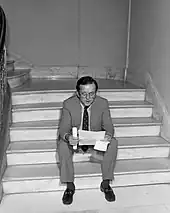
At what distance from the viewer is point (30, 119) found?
3.02 metres

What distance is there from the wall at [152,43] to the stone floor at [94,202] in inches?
37.6

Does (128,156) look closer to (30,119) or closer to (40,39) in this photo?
(30,119)

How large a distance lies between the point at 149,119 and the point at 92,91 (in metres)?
1.13

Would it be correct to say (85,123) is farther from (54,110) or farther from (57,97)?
(57,97)

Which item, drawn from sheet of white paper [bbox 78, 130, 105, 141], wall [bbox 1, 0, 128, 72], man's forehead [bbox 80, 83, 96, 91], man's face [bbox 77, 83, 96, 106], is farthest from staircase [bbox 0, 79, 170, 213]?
wall [bbox 1, 0, 128, 72]

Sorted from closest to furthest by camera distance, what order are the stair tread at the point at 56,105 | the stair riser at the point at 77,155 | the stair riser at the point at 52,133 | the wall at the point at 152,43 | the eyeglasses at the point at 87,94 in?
the eyeglasses at the point at 87,94 < the stair riser at the point at 77,155 < the stair riser at the point at 52,133 < the wall at the point at 152,43 < the stair tread at the point at 56,105

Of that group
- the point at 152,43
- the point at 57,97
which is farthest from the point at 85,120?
the point at 152,43

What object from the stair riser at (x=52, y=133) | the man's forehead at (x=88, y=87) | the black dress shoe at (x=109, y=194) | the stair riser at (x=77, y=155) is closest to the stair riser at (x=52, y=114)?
the stair riser at (x=52, y=133)

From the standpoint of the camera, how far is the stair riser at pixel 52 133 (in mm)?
2786

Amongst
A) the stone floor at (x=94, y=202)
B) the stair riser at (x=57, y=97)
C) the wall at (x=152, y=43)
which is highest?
the wall at (x=152, y=43)

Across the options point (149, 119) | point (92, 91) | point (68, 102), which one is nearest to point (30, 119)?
point (68, 102)

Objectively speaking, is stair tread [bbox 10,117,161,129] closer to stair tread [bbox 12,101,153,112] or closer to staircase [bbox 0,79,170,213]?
staircase [bbox 0,79,170,213]

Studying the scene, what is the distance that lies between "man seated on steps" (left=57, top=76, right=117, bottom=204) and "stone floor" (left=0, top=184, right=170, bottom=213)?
7 cm

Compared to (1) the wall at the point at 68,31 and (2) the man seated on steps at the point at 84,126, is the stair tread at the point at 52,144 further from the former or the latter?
(1) the wall at the point at 68,31
